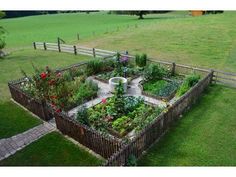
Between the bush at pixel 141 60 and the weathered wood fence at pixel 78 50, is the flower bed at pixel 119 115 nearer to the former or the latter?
the bush at pixel 141 60

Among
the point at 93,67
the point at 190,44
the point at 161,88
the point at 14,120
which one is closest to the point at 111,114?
the point at 161,88

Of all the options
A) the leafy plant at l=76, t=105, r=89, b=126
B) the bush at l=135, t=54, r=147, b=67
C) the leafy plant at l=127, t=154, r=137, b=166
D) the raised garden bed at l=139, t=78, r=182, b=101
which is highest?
the bush at l=135, t=54, r=147, b=67

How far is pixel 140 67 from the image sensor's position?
621 inches

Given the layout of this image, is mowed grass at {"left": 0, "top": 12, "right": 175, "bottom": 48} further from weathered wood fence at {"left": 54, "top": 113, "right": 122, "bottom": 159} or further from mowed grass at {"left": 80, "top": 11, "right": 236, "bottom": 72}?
weathered wood fence at {"left": 54, "top": 113, "right": 122, "bottom": 159}

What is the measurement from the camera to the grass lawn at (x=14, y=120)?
9562 millimetres

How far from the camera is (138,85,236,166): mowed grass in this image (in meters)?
7.51

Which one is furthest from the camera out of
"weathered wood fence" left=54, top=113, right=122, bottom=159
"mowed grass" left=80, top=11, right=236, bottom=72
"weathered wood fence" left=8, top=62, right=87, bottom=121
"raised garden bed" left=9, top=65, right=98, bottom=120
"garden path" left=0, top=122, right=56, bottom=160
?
"mowed grass" left=80, top=11, right=236, bottom=72

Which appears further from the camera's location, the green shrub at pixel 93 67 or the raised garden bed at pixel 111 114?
the green shrub at pixel 93 67

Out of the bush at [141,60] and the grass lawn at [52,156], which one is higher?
the bush at [141,60]

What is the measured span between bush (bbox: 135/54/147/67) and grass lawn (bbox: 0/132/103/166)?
8.66 metres

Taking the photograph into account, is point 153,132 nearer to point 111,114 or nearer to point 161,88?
point 111,114

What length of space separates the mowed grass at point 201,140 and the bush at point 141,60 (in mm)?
5640

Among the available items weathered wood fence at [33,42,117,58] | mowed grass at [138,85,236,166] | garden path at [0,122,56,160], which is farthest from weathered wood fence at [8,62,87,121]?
weathered wood fence at [33,42,117,58]

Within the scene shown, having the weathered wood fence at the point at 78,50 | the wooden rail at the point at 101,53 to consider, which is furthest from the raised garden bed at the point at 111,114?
the weathered wood fence at the point at 78,50
